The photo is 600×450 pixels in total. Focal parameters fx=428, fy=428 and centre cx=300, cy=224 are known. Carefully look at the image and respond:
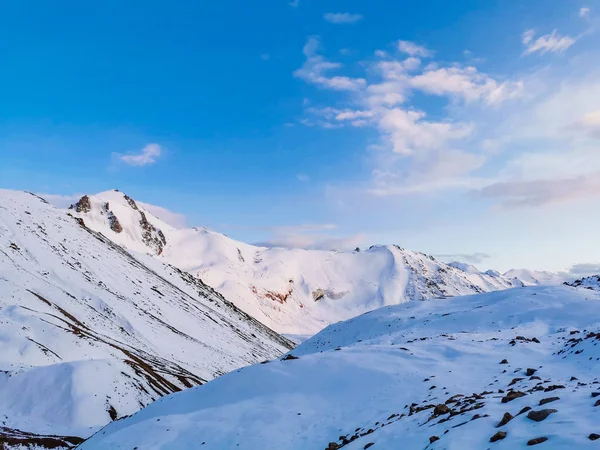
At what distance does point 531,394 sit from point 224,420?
43.1 feet

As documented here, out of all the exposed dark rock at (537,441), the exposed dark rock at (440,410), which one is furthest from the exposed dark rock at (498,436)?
the exposed dark rock at (440,410)

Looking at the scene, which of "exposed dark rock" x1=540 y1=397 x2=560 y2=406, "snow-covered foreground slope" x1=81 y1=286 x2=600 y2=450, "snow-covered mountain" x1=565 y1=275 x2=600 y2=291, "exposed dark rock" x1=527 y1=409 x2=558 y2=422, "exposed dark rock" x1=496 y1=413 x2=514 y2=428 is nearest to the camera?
"exposed dark rock" x1=527 y1=409 x2=558 y2=422

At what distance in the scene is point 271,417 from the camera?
64.2ft

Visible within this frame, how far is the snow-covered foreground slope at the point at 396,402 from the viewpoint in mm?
11164

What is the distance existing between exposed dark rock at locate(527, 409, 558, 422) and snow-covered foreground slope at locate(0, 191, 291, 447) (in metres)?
34.5

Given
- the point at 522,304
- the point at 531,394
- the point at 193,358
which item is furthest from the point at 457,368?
the point at 193,358

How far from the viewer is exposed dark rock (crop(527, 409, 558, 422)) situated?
1078 cm

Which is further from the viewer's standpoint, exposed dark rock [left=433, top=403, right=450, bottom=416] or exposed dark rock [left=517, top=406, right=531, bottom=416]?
exposed dark rock [left=433, top=403, right=450, bottom=416]

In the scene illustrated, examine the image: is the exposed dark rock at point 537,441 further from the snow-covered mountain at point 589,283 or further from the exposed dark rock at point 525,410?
the snow-covered mountain at point 589,283

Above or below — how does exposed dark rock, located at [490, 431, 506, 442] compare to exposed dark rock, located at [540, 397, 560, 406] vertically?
above

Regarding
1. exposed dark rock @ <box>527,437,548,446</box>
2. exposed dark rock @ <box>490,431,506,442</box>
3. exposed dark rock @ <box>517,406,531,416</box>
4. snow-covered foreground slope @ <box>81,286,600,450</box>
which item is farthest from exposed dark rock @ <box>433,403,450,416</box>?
exposed dark rock @ <box>527,437,548,446</box>

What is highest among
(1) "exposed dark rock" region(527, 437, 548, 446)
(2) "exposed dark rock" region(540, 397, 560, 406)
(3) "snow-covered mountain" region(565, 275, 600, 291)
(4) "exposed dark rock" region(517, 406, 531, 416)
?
(1) "exposed dark rock" region(527, 437, 548, 446)

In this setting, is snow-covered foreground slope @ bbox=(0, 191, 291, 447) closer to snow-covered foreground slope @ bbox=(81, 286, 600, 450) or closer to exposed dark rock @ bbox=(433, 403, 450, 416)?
snow-covered foreground slope @ bbox=(81, 286, 600, 450)

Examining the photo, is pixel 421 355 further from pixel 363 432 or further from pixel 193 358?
pixel 193 358
